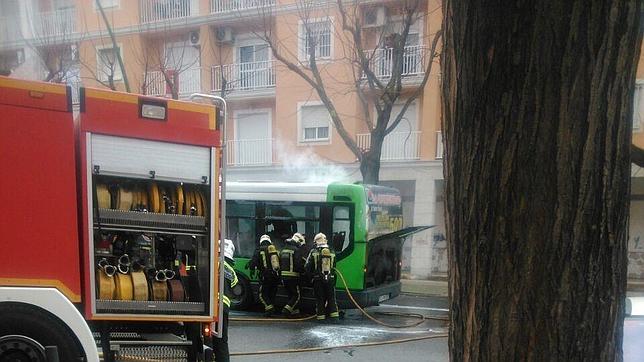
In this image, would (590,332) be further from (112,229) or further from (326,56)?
(326,56)

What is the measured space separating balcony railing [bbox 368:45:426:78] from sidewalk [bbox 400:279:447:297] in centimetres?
586

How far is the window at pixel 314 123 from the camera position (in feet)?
59.5

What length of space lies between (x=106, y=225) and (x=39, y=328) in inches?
33.0

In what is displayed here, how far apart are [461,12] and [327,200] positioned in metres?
8.41

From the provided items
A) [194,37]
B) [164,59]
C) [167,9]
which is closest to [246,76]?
[194,37]

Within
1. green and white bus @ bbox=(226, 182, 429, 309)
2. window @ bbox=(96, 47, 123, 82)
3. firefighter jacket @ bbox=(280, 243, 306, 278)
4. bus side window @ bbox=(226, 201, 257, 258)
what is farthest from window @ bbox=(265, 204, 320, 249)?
window @ bbox=(96, 47, 123, 82)

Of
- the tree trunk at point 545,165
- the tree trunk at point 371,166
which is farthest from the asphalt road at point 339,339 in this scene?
the tree trunk at point 545,165

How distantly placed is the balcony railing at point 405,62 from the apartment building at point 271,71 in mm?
32

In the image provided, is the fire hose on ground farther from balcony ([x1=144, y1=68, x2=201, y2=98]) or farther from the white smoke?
balcony ([x1=144, y1=68, x2=201, y2=98])

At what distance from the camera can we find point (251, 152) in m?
19.4

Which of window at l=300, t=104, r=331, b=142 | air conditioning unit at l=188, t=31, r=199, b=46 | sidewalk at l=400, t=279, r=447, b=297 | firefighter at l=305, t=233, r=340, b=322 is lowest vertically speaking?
sidewalk at l=400, t=279, r=447, b=297

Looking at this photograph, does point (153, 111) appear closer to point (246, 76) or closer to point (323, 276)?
point (323, 276)

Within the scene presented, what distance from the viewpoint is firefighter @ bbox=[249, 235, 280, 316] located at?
9.30 metres

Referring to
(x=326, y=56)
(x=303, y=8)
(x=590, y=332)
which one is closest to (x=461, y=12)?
(x=590, y=332)
